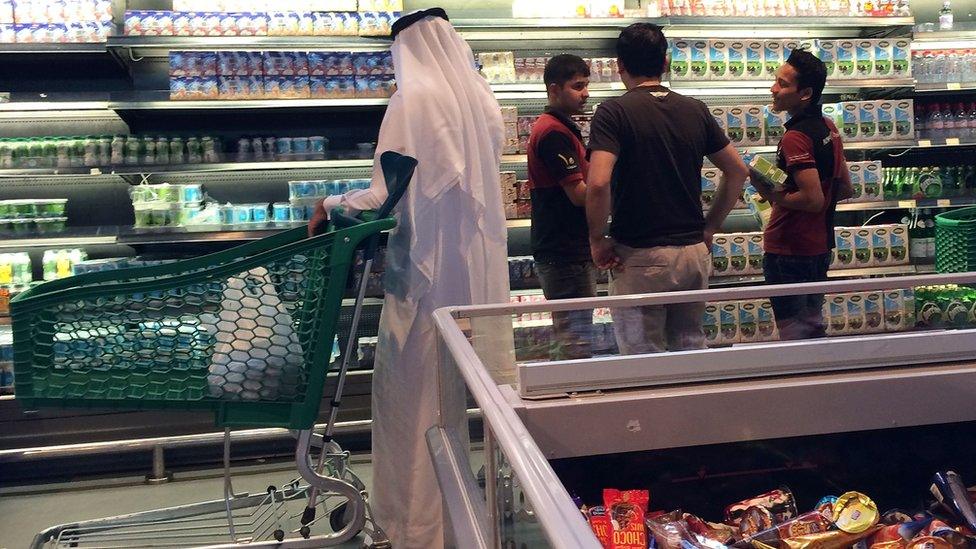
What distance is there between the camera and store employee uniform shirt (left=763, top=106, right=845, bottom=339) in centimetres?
327

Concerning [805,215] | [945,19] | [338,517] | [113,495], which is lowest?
[113,495]

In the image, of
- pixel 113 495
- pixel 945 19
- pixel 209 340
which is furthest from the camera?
pixel 945 19

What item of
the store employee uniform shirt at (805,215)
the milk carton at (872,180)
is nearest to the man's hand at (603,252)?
the store employee uniform shirt at (805,215)

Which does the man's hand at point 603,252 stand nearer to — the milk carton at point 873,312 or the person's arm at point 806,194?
the person's arm at point 806,194

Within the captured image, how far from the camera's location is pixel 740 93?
492 cm

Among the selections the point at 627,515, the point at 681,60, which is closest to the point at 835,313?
the point at 627,515

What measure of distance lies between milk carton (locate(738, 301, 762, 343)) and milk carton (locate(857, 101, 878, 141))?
11.8ft

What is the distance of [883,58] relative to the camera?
15.9 feet

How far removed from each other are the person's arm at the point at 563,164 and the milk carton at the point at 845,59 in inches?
90.6

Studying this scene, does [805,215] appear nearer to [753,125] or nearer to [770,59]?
[753,125]

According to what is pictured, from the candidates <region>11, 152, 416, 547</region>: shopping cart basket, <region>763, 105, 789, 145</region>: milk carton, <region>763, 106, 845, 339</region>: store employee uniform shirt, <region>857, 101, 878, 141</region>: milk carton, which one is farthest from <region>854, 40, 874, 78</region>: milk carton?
<region>11, 152, 416, 547</region>: shopping cart basket

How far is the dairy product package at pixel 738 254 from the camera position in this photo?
15.4 ft

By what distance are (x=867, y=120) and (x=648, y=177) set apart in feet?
8.22

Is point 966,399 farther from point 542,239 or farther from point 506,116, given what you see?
point 506,116
